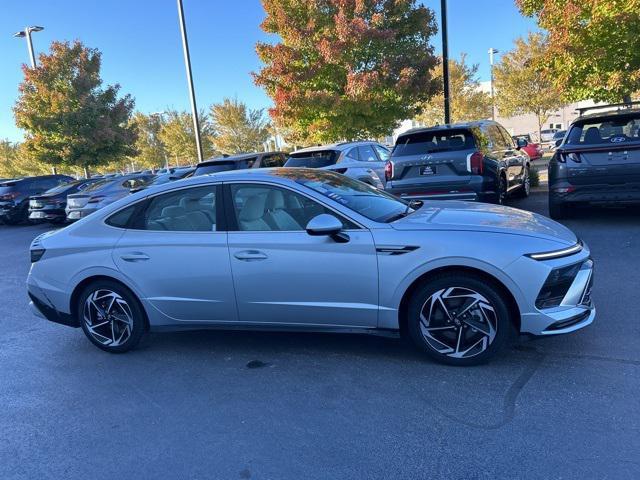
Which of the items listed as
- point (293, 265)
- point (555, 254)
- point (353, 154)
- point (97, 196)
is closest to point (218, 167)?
point (353, 154)

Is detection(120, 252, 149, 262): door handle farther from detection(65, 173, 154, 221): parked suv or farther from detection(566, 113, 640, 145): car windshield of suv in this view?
detection(65, 173, 154, 221): parked suv

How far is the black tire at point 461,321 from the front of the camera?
3.61 meters

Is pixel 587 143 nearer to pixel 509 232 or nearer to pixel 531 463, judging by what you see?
pixel 509 232

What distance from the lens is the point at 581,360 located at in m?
3.74

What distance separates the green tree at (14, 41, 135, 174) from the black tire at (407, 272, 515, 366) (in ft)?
71.9

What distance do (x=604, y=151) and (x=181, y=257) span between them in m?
6.39

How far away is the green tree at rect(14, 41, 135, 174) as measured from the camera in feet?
71.9

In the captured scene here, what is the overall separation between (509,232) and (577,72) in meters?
8.61

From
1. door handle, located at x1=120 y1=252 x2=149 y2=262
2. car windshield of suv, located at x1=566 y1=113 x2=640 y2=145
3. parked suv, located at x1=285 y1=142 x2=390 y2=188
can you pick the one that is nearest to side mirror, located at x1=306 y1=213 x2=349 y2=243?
door handle, located at x1=120 y1=252 x2=149 y2=262

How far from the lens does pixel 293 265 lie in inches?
154

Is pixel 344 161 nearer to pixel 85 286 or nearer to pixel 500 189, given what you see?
pixel 500 189

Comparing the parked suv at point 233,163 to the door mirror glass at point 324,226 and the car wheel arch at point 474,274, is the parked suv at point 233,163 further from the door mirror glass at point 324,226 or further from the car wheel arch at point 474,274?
the car wheel arch at point 474,274

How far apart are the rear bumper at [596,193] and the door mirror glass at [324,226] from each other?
5503mm

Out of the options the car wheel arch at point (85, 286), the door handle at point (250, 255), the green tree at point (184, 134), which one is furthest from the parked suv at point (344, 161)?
the green tree at point (184, 134)
